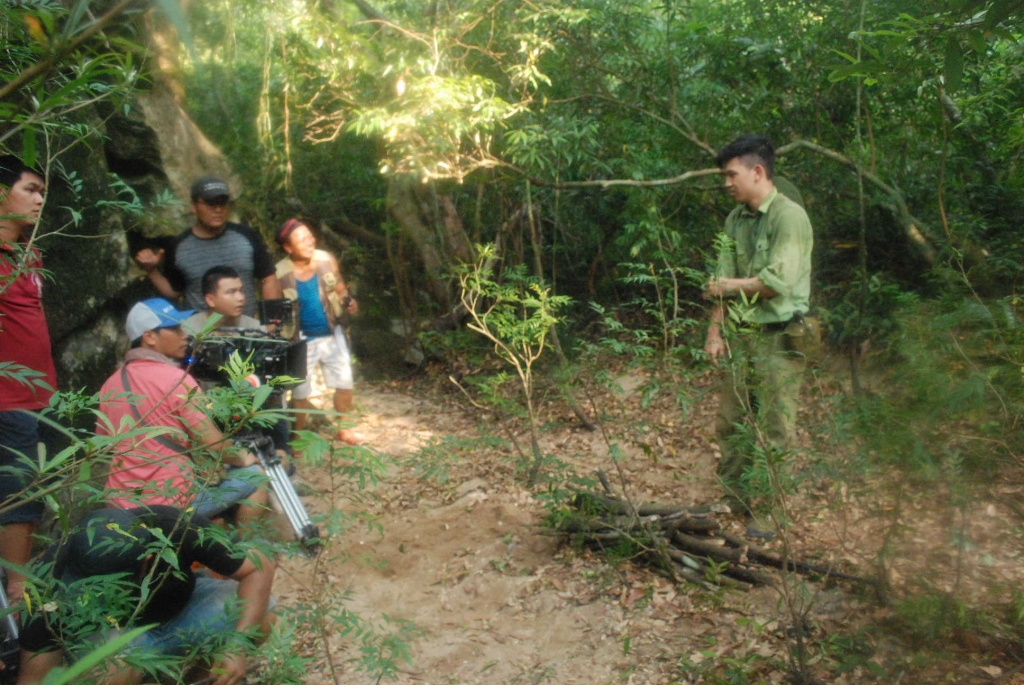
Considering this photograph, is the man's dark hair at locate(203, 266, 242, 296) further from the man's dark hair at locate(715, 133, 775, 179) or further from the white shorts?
the man's dark hair at locate(715, 133, 775, 179)

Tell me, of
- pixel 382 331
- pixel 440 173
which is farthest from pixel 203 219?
pixel 382 331

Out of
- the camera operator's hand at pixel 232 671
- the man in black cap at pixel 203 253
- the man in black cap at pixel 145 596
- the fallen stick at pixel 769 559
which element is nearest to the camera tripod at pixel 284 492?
the man in black cap at pixel 145 596

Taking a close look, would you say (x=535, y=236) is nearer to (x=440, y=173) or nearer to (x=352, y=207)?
(x=440, y=173)

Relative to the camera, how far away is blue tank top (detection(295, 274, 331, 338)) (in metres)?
5.96

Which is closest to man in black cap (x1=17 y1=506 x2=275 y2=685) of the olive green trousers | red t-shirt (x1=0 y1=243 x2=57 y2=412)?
red t-shirt (x1=0 y1=243 x2=57 y2=412)

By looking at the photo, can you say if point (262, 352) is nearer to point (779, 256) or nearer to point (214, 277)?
point (214, 277)

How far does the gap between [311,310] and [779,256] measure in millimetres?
3536

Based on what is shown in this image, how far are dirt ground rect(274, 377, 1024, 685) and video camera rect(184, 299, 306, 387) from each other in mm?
943

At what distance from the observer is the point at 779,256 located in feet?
13.0

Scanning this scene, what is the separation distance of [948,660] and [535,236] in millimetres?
4574

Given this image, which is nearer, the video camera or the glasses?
the video camera

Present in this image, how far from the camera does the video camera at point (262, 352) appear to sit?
4105 mm

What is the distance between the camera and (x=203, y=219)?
5.21 m

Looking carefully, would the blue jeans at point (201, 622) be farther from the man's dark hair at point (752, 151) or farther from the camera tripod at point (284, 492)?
the man's dark hair at point (752, 151)
